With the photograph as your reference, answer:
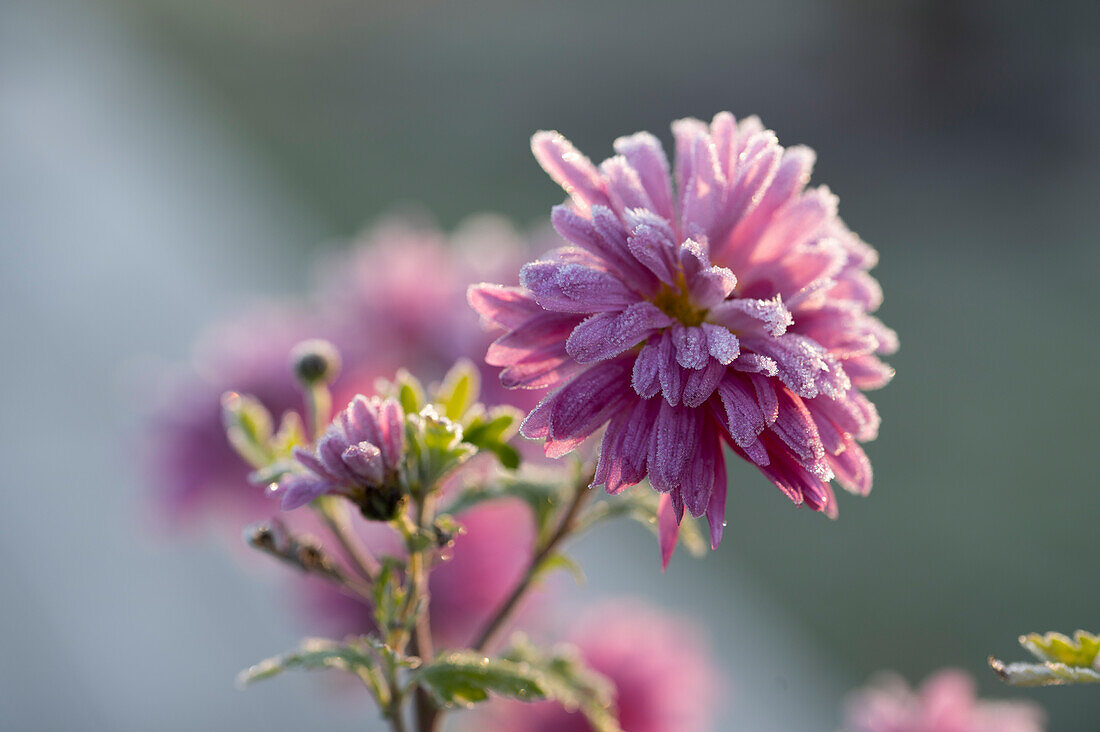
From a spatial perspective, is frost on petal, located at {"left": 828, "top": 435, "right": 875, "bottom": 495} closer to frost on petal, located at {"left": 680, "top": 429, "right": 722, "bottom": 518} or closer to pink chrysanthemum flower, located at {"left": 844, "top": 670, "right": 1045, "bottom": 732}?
frost on petal, located at {"left": 680, "top": 429, "right": 722, "bottom": 518}

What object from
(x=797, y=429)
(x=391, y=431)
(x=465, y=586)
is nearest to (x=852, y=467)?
(x=797, y=429)

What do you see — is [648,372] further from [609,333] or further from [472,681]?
[472,681]

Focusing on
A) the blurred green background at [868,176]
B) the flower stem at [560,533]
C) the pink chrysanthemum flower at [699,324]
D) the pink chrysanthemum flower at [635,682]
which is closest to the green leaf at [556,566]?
the flower stem at [560,533]

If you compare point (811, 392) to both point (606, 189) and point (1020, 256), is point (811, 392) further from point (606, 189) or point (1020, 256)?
point (1020, 256)

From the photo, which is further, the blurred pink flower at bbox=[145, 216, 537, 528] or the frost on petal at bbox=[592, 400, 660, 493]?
the blurred pink flower at bbox=[145, 216, 537, 528]

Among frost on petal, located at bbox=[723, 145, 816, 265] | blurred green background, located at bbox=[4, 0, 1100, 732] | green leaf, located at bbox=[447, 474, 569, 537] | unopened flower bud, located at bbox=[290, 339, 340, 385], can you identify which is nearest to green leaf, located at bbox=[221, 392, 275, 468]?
unopened flower bud, located at bbox=[290, 339, 340, 385]

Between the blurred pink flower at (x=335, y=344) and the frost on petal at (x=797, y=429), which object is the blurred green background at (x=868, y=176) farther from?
the frost on petal at (x=797, y=429)
